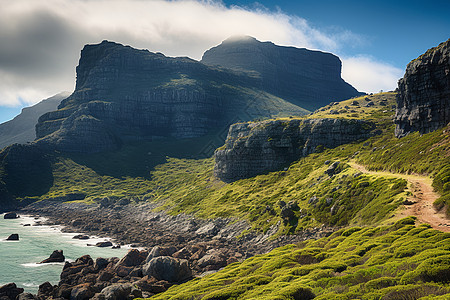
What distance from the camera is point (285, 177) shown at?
136 metres

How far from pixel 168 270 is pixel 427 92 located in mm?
102030

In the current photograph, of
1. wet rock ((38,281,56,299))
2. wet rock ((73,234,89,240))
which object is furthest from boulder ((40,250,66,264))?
wet rock ((73,234,89,240))

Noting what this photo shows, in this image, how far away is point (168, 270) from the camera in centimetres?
6056

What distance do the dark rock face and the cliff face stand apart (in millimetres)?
29999

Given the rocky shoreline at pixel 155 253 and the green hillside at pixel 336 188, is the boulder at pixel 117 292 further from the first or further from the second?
the green hillside at pixel 336 188

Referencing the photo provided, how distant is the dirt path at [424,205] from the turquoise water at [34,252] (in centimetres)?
7992

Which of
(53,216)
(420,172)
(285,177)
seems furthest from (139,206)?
(420,172)

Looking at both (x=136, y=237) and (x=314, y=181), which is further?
(x=136, y=237)

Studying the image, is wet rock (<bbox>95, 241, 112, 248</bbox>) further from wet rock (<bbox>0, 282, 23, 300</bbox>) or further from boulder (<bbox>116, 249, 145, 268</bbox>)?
wet rock (<bbox>0, 282, 23, 300</bbox>)

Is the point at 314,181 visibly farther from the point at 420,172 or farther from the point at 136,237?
the point at 136,237

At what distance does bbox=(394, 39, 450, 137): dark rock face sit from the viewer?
300ft

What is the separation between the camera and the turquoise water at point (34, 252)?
71.3 meters

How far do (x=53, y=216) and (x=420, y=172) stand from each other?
202596mm

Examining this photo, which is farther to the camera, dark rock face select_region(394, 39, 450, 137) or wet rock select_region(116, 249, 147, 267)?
dark rock face select_region(394, 39, 450, 137)
